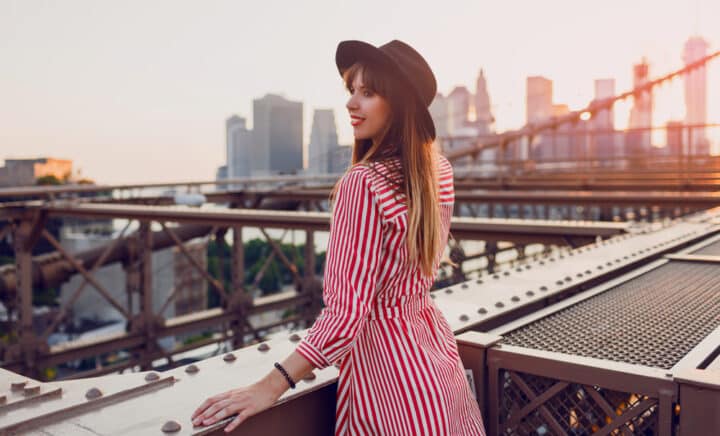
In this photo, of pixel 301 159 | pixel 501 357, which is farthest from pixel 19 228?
pixel 301 159

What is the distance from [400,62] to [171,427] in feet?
3.70

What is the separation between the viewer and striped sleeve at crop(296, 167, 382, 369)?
5.85 ft

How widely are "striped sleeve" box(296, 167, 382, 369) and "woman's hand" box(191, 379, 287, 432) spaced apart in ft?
0.41

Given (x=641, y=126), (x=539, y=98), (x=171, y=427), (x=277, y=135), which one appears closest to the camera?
(x=171, y=427)

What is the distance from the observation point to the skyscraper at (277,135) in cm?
1739

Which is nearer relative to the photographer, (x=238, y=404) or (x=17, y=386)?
(x=238, y=404)

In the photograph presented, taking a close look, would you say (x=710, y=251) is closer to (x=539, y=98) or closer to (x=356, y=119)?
(x=356, y=119)

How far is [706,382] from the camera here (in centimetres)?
190

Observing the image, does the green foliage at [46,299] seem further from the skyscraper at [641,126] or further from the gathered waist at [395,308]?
the gathered waist at [395,308]

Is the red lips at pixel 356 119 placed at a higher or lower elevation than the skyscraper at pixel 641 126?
lower

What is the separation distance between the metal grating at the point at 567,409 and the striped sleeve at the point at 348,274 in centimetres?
79

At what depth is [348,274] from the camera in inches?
70.4

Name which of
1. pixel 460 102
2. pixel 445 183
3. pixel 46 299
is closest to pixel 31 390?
pixel 445 183

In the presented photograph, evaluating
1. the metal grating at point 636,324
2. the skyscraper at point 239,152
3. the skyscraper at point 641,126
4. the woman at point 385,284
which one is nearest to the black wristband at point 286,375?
the woman at point 385,284
